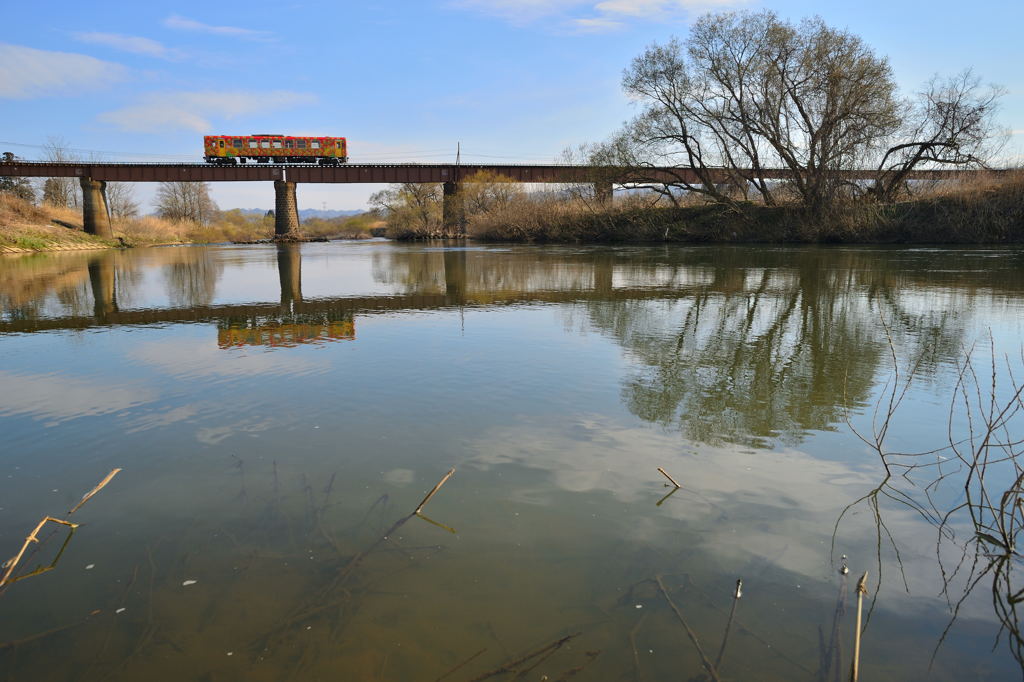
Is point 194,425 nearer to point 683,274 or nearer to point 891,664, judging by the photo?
point 891,664

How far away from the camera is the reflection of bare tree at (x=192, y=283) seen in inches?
717

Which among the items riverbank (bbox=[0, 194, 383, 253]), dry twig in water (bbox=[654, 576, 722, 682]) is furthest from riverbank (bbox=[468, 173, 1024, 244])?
dry twig in water (bbox=[654, 576, 722, 682])

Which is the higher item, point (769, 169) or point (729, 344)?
point (769, 169)

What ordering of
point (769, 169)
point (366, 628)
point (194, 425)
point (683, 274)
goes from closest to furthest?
point (366, 628) → point (194, 425) → point (683, 274) → point (769, 169)

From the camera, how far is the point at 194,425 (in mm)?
6832

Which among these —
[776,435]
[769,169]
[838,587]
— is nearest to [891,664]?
[838,587]

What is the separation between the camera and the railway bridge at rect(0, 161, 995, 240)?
200ft

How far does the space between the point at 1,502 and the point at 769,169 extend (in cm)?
4666

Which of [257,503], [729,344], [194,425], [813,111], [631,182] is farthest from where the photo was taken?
[631,182]

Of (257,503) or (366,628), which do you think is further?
(257,503)

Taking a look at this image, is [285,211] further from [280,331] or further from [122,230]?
[280,331]

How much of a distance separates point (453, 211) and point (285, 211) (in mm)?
18525

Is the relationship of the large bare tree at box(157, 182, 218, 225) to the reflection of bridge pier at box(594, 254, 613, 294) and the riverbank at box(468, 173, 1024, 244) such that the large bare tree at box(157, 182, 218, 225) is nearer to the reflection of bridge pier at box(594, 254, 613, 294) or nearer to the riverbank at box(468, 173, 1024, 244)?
the riverbank at box(468, 173, 1024, 244)

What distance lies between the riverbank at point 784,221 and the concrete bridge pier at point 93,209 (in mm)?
38000
